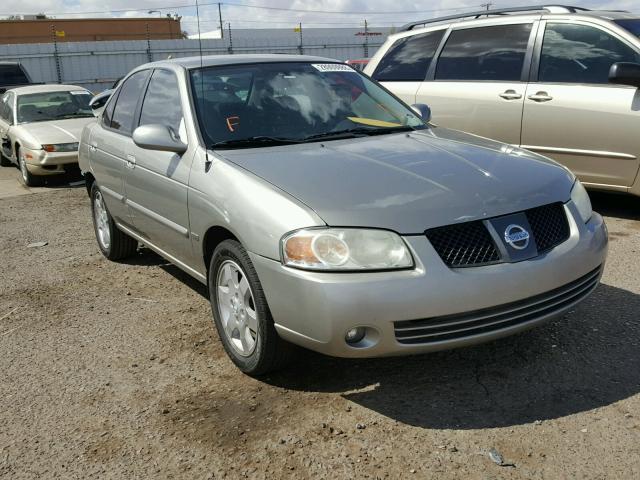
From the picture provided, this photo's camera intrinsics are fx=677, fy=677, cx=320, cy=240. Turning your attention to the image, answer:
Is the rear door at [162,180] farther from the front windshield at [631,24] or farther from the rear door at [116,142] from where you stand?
the front windshield at [631,24]

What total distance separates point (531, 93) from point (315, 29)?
1225 inches

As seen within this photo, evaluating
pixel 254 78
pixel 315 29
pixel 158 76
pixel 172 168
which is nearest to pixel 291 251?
pixel 172 168

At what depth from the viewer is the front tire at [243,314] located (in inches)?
124

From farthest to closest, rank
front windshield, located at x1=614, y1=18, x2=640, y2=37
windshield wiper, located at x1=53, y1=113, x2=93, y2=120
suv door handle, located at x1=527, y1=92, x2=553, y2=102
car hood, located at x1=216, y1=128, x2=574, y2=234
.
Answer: windshield wiper, located at x1=53, y1=113, x2=93, y2=120 < suv door handle, located at x1=527, y1=92, x2=553, y2=102 < front windshield, located at x1=614, y1=18, x2=640, y2=37 < car hood, located at x1=216, y1=128, x2=574, y2=234

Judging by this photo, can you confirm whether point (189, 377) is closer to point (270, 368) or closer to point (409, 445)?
point (270, 368)

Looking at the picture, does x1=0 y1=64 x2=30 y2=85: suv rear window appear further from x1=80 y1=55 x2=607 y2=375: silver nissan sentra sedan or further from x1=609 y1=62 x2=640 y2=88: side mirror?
x1=609 y1=62 x2=640 y2=88: side mirror

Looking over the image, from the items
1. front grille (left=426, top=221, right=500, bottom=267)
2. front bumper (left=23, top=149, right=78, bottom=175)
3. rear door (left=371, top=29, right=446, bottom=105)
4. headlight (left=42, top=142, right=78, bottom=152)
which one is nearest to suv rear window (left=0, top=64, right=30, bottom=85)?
front bumper (left=23, top=149, right=78, bottom=175)

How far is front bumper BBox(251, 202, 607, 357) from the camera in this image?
279cm

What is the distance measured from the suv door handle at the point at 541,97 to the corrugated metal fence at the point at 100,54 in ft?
68.6

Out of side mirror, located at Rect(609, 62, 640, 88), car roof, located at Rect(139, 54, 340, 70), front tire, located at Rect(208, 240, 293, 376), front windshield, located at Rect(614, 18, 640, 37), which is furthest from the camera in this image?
front windshield, located at Rect(614, 18, 640, 37)

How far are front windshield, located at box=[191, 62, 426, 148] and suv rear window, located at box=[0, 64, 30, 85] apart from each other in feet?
42.6

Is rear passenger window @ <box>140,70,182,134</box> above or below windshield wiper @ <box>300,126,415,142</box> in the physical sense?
above

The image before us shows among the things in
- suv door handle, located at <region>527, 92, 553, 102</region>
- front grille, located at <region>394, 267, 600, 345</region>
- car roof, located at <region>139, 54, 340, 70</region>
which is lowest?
front grille, located at <region>394, 267, 600, 345</region>

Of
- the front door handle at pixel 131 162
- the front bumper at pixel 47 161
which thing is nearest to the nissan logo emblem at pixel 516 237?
the front door handle at pixel 131 162
